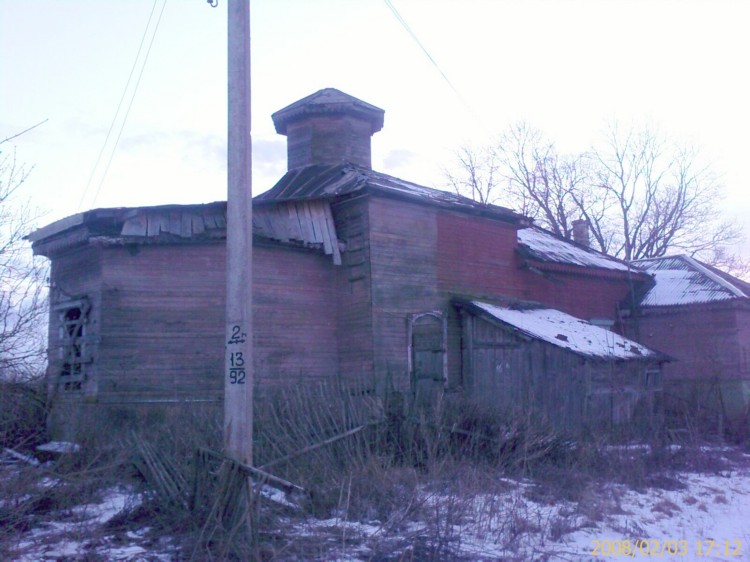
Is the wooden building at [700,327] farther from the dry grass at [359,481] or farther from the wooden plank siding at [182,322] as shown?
the wooden plank siding at [182,322]

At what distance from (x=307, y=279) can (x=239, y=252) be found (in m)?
9.56

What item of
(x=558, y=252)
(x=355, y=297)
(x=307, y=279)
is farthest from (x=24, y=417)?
(x=558, y=252)

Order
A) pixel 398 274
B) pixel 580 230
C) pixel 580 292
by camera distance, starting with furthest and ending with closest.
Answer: pixel 580 230
pixel 580 292
pixel 398 274

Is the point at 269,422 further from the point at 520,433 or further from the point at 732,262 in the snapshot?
the point at 732,262

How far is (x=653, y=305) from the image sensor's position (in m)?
26.5

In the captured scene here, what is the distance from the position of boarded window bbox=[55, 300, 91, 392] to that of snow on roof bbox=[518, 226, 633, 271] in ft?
40.9

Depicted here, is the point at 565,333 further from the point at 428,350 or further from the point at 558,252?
the point at 558,252

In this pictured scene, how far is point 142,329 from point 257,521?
871cm

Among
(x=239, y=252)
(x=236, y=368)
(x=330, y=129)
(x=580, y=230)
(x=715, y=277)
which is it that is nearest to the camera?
(x=236, y=368)

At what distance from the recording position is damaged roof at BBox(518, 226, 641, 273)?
23.5 meters

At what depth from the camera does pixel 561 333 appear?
19.5 meters

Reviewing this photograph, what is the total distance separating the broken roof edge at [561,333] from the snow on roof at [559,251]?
1914 millimetres

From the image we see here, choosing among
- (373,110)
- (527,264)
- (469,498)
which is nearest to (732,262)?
(527,264)

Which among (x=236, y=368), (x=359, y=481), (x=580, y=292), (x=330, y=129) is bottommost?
(x=359, y=481)
